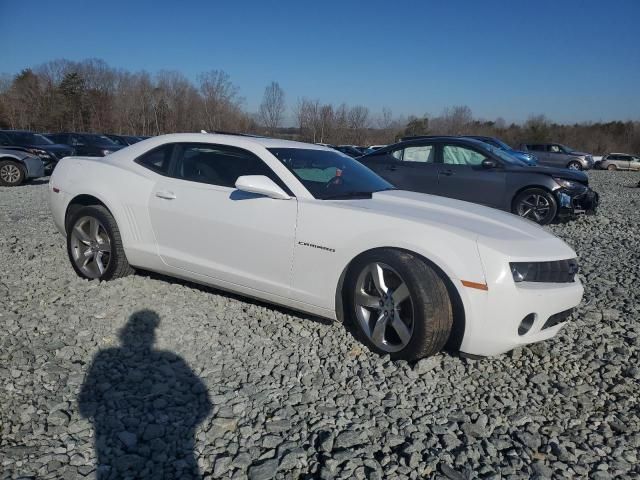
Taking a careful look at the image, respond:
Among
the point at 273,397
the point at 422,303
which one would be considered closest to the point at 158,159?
the point at 273,397

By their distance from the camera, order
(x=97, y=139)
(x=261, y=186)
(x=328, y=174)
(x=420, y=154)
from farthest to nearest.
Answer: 1. (x=97, y=139)
2. (x=420, y=154)
3. (x=328, y=174)
4. (x=261, y=186)

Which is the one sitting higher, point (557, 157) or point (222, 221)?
point (557, 157)

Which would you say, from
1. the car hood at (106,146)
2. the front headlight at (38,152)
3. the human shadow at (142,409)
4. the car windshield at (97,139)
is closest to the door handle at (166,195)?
the human shadow at (142,409)

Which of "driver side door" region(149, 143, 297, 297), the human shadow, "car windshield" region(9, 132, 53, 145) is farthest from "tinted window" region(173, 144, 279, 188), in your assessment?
"car windshield" region(9, 132, 53, 145)

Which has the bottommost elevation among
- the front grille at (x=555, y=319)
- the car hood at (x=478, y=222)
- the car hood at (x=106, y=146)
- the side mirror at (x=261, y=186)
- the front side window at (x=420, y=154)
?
the front grille at (x=555, y=319)

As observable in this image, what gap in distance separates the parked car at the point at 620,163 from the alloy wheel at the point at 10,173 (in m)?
38.2

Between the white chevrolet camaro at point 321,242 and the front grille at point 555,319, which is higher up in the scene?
the white chevrolet camaro at point 321,242

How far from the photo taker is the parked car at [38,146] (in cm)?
1491

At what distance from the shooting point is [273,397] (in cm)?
279

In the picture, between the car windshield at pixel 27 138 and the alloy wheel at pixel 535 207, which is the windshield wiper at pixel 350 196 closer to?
the alloy wheel at pixel 535 207

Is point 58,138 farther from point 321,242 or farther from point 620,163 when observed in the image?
point 620,163

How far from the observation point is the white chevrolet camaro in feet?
9.83

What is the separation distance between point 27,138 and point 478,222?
1650 centimetres

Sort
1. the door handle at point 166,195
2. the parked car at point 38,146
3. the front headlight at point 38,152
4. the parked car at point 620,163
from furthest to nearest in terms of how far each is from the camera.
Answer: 1. the parked car at point 620,163
2. the parked car at point 38,146
3. the front headlight at point 38,152
4. the door handle at point 166,195
